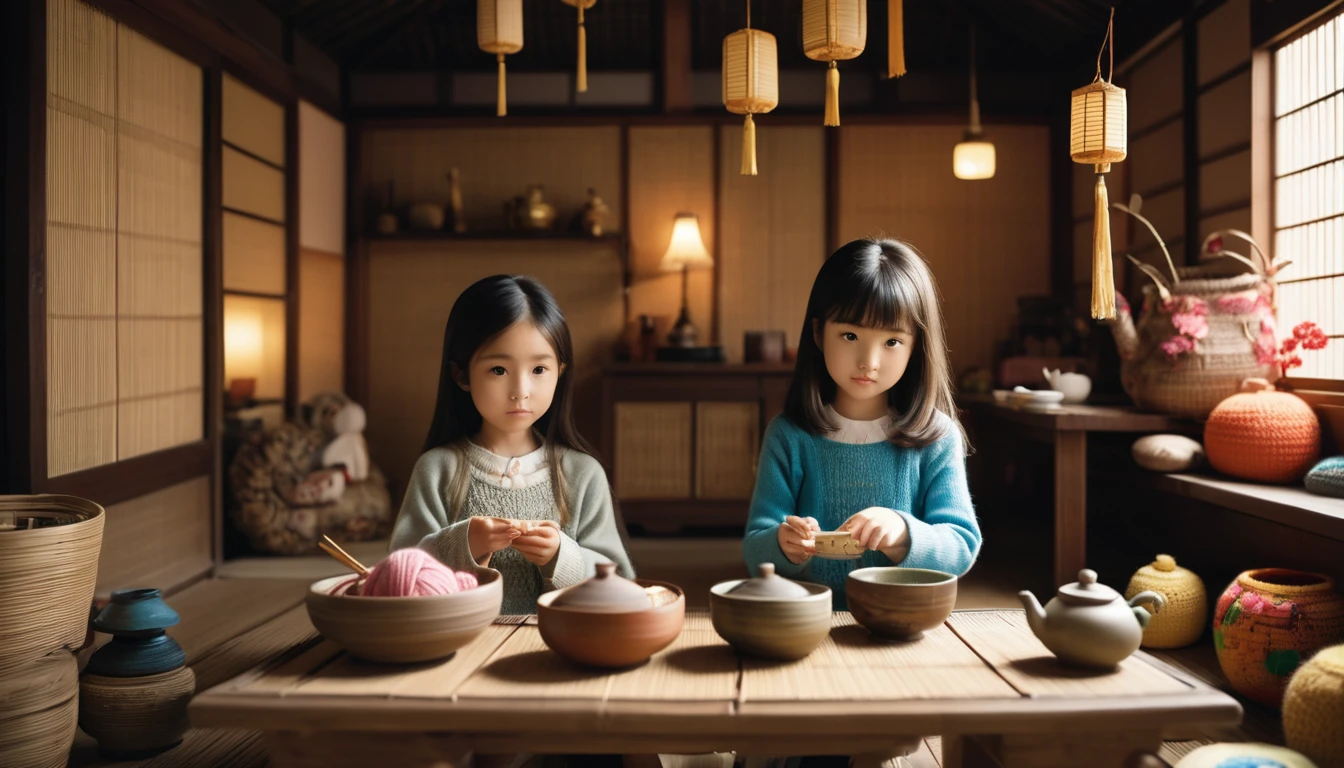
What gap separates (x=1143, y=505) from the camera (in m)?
4.29

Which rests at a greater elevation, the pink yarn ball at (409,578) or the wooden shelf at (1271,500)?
the pink yarn ball at (409,578)

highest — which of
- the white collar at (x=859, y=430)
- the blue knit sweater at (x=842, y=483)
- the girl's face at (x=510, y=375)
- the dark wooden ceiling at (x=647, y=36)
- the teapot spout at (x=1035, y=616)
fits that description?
the dark wooden ceiling at (x=647, y=36)

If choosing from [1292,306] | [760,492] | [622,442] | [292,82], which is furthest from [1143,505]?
[292,82]

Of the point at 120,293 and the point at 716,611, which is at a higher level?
the point at 120,293

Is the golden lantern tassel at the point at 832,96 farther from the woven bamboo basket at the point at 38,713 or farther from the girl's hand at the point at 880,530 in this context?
the woven bamboo basket at the point at 38,713

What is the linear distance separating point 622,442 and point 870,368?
144 inches

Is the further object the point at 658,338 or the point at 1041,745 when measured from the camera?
the point at 658,338

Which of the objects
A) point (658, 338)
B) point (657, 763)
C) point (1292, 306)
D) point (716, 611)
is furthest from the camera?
point (658, 338)

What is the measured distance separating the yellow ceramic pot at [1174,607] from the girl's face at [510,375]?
226cm

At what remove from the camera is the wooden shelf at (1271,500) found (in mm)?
2512

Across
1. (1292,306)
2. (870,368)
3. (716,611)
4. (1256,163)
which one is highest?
(1256,163)

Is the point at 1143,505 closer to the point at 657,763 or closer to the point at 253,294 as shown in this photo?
the point at 657,763

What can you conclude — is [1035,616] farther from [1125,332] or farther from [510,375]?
[1125,332]

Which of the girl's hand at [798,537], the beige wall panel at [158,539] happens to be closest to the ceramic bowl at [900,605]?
the girl's hand at [798,537]
